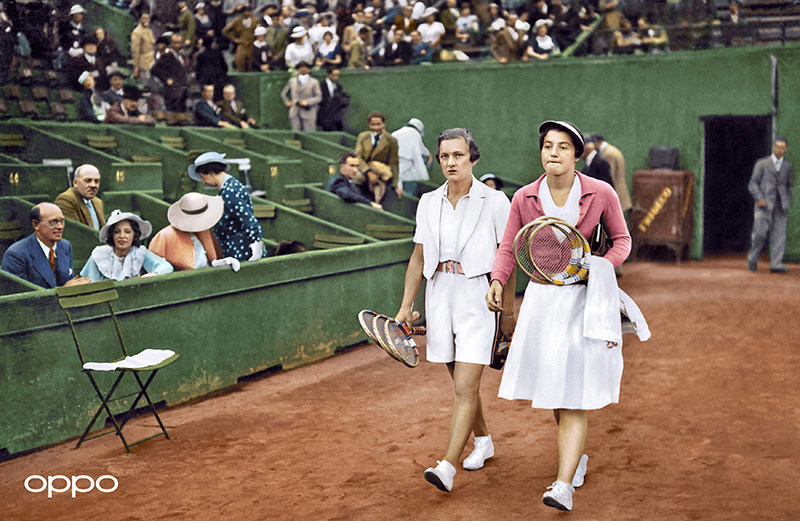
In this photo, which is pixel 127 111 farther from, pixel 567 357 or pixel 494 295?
pixel 567 357

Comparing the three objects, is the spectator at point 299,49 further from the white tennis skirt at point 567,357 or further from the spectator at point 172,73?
the white tennis skirt at point 567,357

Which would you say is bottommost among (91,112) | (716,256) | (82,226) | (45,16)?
(716,256)

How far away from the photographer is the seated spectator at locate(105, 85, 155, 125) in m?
13.9

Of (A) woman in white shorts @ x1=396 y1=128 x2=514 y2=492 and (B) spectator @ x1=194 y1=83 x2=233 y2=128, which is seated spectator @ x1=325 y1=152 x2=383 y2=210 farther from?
(A) woman in white shorts @ x1=396 y1=128 x2=514 y2=492

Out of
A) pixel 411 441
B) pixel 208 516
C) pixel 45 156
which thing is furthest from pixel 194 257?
pixel 45 156

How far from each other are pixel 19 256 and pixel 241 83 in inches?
525

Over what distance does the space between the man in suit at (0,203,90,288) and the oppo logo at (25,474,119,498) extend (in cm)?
170

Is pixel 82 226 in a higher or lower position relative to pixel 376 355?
higher

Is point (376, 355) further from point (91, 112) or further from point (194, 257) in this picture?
point (91, 112)

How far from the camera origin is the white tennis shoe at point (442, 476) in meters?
5.14

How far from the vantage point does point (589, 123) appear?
57.9ft

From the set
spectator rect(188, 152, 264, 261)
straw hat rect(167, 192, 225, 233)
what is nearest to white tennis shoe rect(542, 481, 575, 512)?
straw hat rect(167, 192, 225, 233)

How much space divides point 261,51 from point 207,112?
A: 422 cm

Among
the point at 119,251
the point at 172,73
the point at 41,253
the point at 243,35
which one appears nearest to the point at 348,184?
the point at 119,251
